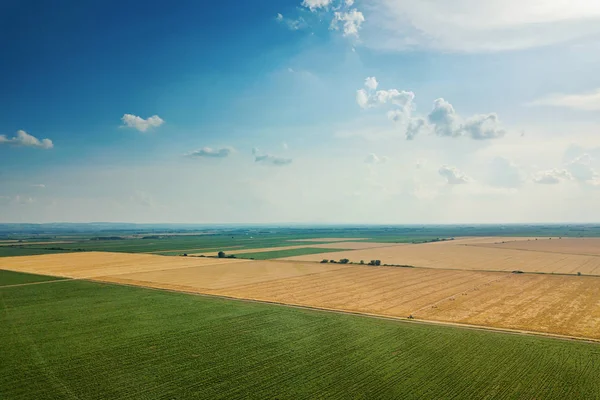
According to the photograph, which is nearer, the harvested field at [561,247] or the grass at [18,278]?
the grass at [18,278]

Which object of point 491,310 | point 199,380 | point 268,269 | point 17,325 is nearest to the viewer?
point 199,380

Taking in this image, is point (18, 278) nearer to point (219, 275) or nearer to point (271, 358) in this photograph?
point (219, 275)

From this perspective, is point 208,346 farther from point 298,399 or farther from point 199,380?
point 298,399

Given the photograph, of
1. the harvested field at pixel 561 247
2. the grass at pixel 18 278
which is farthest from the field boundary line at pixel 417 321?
the harvested field at pixel 561 247

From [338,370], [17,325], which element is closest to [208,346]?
[338,370]

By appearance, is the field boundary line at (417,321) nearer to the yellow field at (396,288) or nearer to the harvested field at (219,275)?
the yellow field at (396,288)

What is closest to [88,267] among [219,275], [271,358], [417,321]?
[219,275]

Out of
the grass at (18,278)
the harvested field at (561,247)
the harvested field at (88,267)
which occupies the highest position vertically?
the harvested field at (561,247)
